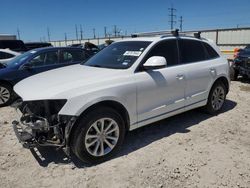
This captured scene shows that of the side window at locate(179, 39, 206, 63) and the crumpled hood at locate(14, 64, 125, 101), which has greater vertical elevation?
the side window at locate(179, 39, 206, 63)

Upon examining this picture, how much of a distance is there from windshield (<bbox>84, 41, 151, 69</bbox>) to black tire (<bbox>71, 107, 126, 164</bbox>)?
33.7 inches

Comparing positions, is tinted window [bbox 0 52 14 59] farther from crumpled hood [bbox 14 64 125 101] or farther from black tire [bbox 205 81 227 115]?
black tire [bbox 205 81 227 115]

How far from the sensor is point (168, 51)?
4.52 meters

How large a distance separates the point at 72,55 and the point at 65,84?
458 centimetres

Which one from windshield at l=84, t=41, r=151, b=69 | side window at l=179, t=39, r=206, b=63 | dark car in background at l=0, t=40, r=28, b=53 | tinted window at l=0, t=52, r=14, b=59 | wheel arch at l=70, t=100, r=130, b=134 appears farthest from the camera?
dark car in background at l=0, t=40, r=28, b=53

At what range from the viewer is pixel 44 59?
7148 millimetres

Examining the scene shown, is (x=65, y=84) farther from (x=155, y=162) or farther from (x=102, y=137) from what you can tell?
(x=155, y=162)

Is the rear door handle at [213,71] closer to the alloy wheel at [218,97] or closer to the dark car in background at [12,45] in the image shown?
the alloy wheel at [218,97]

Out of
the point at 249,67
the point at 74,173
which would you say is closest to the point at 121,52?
the point at 74,173

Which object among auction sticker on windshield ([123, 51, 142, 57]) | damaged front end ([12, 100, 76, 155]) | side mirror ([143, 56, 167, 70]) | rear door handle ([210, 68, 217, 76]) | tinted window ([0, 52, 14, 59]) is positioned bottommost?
damaged front end ([12, 100, 76, 155])

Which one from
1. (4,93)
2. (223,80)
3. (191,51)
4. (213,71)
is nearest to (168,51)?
(191,51)

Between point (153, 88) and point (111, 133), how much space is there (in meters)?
1.00

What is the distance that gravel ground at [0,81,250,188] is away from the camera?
3172 millimetres

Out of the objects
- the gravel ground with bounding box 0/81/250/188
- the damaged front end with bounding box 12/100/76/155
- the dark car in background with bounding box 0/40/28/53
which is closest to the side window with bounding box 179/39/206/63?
the gravel ground with bounding box 0/81/250/188
